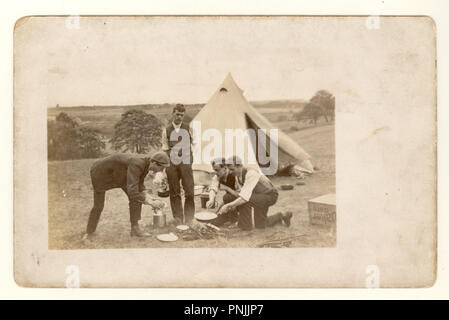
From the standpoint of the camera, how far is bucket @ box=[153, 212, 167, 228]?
4012 mm

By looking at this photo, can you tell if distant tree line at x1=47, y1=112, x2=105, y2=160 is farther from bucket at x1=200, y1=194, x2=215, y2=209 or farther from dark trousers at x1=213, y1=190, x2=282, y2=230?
dark trousers at x1=213, y1=190, x2=282, y2=230

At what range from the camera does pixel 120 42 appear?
3.97 m

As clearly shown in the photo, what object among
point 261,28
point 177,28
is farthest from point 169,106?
point 261,28

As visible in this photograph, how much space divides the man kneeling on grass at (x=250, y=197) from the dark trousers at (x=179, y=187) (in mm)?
273

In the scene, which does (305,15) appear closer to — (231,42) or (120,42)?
(231,42)

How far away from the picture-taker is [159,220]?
13.2 feet

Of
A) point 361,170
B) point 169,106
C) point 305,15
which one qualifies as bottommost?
point 361,170

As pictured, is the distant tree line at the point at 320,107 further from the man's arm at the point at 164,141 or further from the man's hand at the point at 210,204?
the man's arm at the point at 164,141

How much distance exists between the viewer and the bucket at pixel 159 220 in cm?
401

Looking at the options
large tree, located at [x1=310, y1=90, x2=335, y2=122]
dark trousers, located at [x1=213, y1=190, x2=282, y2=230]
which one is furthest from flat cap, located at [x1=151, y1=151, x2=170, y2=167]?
large tree, located at [x1=310, y1=90, x2=335, y2=122]

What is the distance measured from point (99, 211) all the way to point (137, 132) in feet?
2.46

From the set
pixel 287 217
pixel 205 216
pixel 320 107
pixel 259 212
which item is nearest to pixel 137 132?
pixel 205 216
